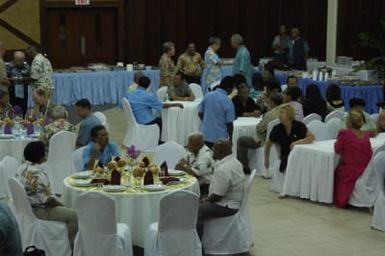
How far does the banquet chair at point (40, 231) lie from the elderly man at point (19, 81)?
22.5 feet

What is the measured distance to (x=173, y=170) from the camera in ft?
24.1

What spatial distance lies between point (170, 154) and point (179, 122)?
3837 millimetres

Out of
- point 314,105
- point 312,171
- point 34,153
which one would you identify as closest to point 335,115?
point 314,105

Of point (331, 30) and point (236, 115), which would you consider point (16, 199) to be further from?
point (331, 30)

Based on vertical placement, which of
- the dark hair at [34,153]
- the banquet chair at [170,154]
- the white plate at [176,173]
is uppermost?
the dark hair at [34,153]

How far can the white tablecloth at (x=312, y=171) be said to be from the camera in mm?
8641

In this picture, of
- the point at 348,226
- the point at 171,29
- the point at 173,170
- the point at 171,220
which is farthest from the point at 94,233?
the point at 171,29

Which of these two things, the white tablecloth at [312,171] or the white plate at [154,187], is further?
the white tablecloth at [312,171]

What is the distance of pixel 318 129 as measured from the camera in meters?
9.56

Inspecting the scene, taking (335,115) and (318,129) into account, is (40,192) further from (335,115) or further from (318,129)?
(335,115)

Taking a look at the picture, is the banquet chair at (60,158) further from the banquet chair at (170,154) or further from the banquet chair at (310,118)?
the banquet chair at (310,118)

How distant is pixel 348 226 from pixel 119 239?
2.88 meters

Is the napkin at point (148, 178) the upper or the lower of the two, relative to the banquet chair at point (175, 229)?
upper

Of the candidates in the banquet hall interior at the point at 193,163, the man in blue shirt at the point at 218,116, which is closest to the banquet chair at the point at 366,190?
the banquet hall interior at the point at 193,163
